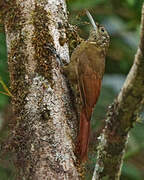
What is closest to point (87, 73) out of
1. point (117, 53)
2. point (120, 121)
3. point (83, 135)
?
point (83, 135)

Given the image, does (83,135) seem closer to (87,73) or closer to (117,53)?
(87,73)

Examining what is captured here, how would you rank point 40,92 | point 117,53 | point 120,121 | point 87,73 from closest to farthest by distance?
1. point 120,121
2. point 40,92
3. point 87,73
4. point 117,53

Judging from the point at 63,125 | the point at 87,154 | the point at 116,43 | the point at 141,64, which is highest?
the point at 141,64

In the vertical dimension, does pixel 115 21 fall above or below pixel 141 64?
below

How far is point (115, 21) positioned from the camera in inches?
253

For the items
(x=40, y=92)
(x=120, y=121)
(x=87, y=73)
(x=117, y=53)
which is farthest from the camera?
(x=117, y=53)

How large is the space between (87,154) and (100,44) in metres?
1.19

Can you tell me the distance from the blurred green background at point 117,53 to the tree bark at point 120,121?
1787 millimetres

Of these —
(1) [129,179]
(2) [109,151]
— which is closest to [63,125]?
(2) [109,151]

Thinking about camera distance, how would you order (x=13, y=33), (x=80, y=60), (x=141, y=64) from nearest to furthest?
(x=141, y=64) → (x=13, y=33) → (x=80, y=60)

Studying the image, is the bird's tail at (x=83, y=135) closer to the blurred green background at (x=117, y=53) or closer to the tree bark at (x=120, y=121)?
the tree bark at (x=120, y=121)

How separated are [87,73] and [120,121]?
1294mm

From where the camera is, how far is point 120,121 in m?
2.35

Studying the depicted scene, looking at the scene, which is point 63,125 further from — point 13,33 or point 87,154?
point 13,33
